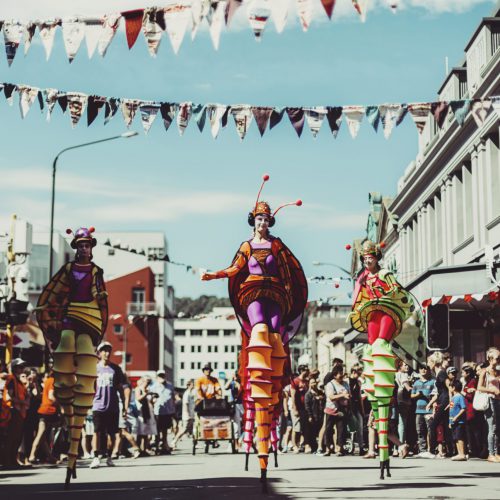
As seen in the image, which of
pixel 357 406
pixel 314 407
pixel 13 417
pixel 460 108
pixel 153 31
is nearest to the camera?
pixel 153 31

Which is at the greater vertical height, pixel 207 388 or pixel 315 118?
pixel 315 118

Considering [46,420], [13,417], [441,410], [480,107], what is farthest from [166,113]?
[441,410]

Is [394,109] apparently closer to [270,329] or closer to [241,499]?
[270,329]

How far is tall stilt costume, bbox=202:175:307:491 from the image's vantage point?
36.2 ft

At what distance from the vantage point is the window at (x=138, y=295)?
100938 millimetres

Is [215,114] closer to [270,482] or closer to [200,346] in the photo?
[270,482]

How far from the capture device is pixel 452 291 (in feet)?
78.5

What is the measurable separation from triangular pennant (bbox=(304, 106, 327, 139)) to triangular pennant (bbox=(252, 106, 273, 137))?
1.54 ft

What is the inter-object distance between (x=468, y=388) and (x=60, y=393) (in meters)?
9.17

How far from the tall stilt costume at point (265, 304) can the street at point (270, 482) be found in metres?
0.75

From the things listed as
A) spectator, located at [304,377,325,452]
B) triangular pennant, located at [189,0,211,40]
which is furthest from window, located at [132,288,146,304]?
triangular pennant, located at [189,0,211,40]

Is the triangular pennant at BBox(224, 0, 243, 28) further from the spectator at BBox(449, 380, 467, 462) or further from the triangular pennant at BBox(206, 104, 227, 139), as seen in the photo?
the spectator at BBox(449, 380, 467, 462)

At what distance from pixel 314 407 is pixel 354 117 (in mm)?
10124

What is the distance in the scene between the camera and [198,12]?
396 inches
